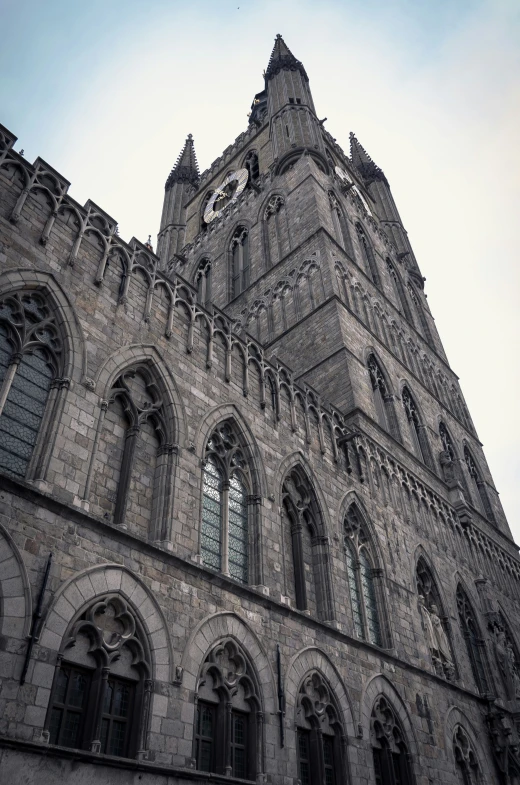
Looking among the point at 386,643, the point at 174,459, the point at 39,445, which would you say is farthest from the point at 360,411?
the point at 39,445

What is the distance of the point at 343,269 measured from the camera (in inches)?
993

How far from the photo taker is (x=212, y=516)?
1246cm

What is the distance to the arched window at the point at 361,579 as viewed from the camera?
15.0 metres

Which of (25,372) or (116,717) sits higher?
(25,372)

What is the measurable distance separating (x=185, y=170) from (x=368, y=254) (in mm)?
18392

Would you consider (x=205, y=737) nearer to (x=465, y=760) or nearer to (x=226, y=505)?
(x=226, y=505)

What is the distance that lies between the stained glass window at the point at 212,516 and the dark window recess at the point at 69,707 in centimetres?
355

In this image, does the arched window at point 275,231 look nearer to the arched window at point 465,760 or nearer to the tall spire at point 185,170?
the tall spire at point 185,170

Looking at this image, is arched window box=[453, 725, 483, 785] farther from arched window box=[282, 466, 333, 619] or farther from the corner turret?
the corner turret

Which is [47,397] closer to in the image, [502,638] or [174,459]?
[174,459]

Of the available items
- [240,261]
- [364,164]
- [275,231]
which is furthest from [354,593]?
[364,164]

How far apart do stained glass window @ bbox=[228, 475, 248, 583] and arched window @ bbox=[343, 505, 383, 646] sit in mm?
3682

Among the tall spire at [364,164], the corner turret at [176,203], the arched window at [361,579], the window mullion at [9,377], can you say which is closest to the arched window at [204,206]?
the corner turret at [176,203]

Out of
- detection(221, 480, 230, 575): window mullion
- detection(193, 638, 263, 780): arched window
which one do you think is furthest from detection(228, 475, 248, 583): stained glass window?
detection(193, 638, 263, 780): arched window
